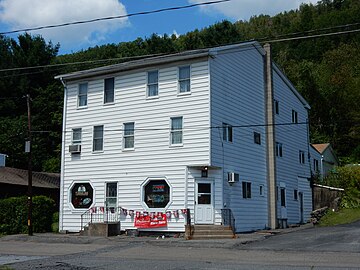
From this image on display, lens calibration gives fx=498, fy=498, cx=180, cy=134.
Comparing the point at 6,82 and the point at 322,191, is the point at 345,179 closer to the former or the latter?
the point at 322,191

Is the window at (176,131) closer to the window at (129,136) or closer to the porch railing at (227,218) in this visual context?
the window at (129,136)

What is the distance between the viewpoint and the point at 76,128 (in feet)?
96.2

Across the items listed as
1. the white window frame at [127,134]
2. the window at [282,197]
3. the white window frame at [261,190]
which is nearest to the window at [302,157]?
the window at [282,197]

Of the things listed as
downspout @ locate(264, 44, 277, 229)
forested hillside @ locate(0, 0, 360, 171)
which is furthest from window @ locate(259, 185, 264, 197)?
forested hillside @ locate(0, 0, 360, 171)

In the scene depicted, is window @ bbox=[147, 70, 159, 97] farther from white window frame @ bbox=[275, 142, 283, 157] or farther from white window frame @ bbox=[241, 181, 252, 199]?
white window frame @ bbox=[275, 142, 283, 157]

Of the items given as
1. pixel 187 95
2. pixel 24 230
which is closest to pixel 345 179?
pixel 187 95

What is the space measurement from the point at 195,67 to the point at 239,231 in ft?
29.3

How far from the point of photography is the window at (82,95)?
29498mm

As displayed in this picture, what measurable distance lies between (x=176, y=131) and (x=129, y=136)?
9.91 ft

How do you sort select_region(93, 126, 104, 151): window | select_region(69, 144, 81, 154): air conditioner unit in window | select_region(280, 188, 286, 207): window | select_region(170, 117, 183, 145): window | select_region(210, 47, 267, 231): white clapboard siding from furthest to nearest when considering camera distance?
select_region(280, 188, 286, 207): window → select_region(69, 144, 81, 154): air conditioner unit in window → select_region(93, 126, 104, 151): window → select_region(170, 117, 183, 145): window → select_region(210, 47, 267, 231): white clapboard siding

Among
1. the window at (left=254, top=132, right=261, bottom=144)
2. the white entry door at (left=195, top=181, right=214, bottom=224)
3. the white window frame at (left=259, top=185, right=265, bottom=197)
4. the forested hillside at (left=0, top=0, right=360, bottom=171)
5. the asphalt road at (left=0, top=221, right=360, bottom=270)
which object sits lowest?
the asphalt road at (left=0, top=221, right=360, bottom=270)

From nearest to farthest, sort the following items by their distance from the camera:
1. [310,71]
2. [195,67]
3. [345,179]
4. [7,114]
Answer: [195,67] → [345,179] → [7,114] → [310,71]

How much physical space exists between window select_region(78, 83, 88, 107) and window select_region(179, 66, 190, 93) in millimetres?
6510

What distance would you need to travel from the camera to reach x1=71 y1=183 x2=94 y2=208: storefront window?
28.0m
